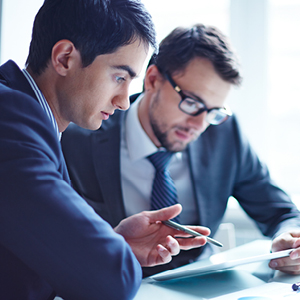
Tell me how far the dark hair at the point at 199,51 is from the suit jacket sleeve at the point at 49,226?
942 mm

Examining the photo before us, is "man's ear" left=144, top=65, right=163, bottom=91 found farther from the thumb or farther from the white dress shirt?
the thumb

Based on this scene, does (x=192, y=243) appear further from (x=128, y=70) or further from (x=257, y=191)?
(x=257, y=191)

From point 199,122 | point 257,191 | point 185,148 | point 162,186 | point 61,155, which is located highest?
point 61,155

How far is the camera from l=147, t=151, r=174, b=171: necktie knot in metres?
1.55

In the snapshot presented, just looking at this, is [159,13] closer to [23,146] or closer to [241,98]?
[241,98]

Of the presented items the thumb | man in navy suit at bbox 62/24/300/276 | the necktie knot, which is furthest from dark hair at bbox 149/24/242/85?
the thumb

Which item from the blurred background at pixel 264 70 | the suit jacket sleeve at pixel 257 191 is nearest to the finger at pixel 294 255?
the suit jacket sleeve at pixel 257 191

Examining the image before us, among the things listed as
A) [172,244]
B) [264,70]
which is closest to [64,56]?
[172,244]

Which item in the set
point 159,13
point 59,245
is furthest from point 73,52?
point 159,13

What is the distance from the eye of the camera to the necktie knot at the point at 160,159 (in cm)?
155

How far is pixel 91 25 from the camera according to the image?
32.8 inches

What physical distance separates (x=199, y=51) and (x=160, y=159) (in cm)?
51

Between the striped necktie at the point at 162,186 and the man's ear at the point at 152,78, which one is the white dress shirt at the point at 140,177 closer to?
the striped necktie at the point at 162,186

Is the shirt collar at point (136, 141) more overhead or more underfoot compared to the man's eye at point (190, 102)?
more underfoot
